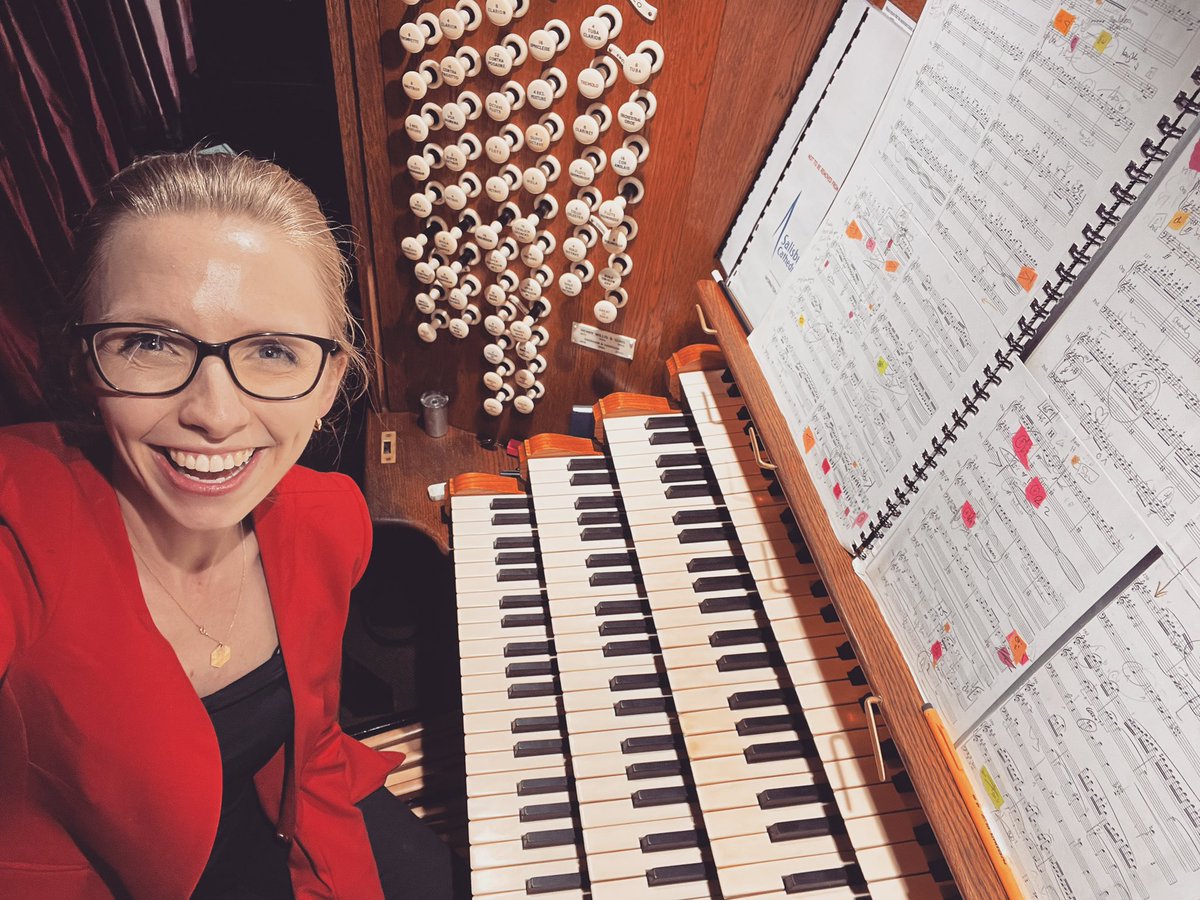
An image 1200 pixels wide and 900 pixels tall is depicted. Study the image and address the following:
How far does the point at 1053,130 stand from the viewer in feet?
4.67

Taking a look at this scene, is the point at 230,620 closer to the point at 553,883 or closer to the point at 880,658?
the point at 553,883

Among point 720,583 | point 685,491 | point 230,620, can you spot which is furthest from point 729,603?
point 230,620

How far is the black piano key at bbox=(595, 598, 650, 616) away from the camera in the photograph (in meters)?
2.24

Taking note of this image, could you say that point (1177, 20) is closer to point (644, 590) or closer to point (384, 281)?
point (644, 590)

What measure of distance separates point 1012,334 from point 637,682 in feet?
4.00

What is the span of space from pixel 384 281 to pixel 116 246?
139 cm

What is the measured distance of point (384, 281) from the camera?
2.70 metres

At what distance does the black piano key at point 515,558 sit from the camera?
2402 millimetres

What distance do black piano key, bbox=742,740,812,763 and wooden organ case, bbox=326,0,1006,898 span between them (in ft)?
0.97

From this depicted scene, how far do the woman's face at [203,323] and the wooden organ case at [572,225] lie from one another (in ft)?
3.17

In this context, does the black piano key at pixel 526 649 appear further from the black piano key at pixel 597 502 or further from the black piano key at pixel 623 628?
the black piano key at pixel 597 502

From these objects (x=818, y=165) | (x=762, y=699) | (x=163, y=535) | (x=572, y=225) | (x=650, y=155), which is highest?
(x=818, y=165)

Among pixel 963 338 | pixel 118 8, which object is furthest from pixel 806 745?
pixel 118 8

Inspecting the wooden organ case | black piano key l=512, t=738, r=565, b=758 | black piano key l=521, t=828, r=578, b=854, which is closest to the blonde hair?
the wooden organ case
